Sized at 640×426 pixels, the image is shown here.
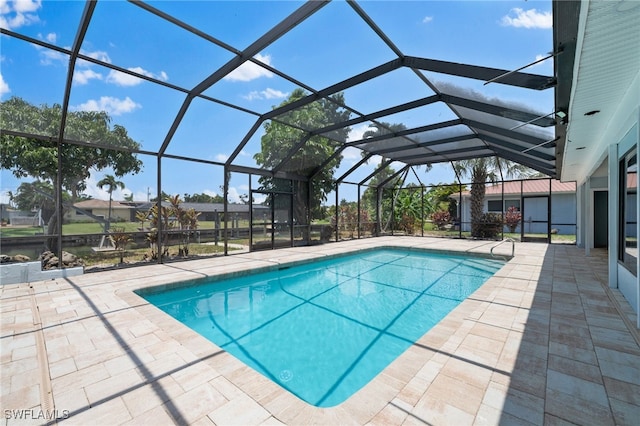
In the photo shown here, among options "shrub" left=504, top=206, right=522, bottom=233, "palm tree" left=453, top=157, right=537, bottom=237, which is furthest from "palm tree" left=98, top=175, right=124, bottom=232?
"shrub" left=504, top=206, right=522, bottom=233

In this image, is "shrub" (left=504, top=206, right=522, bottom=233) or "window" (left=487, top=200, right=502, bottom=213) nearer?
"shrub" (left=504, top=206, right=522, bottom=233)

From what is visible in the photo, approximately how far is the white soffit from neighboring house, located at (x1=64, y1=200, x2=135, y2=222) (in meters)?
→ 8.15

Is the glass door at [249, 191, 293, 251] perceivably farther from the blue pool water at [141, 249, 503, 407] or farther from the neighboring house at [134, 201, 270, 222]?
the blue pool water at [141, 249, 503, 407]

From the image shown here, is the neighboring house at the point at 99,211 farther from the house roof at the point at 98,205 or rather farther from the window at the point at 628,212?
the window at the point at 628,212

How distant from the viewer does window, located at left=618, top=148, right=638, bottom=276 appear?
148 inches

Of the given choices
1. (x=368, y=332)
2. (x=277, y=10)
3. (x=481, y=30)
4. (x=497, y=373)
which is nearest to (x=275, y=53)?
(x=277, y=10)

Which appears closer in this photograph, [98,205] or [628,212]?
[628,212]

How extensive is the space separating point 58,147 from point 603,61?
8.38 metres

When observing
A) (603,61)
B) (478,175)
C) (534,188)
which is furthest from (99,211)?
(534,188)

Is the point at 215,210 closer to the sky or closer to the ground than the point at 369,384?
closer to the sky

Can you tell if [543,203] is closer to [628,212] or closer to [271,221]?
[628,212]

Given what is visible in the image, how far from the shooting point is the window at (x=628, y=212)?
3764 mm

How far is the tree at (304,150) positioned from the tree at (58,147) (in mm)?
3477

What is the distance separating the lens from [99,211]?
21.0ft
